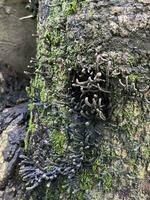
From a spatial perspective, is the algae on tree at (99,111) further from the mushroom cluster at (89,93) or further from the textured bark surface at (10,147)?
the textured bark surface at (10,147)

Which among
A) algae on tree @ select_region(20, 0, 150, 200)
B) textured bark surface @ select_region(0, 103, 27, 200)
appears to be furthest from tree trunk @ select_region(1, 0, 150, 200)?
textured bark surface @ select_region(0, 103, 27, 200)

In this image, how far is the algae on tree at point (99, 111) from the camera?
6.15 ft

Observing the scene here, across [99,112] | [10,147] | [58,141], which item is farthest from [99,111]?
[10,147]

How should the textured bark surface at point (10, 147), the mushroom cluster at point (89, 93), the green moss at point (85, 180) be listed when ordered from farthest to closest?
the textured bark surface at point (10, 147) < the green moss at point (85, 180) < the mushroom cluster at point (89, 93)

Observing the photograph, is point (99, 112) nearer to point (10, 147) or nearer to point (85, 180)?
point (85, 180)

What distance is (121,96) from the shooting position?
190cm

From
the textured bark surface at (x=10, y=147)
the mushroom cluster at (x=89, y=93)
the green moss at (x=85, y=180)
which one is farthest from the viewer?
the textured bark surface at (x=10, y=147)

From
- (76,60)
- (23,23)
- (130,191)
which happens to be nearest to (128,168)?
(130,191)

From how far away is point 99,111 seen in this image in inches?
72.7

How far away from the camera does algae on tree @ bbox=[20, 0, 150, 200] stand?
187 centimetres

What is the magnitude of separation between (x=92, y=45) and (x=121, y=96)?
0.27 metres

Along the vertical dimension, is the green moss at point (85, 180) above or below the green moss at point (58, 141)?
below

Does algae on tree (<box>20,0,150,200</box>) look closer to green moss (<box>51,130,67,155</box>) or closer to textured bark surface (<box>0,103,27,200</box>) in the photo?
green moss (<box>51,130,67,155</box>)

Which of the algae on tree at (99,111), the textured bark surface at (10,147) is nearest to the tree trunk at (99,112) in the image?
the algae on tree at (99,111)
